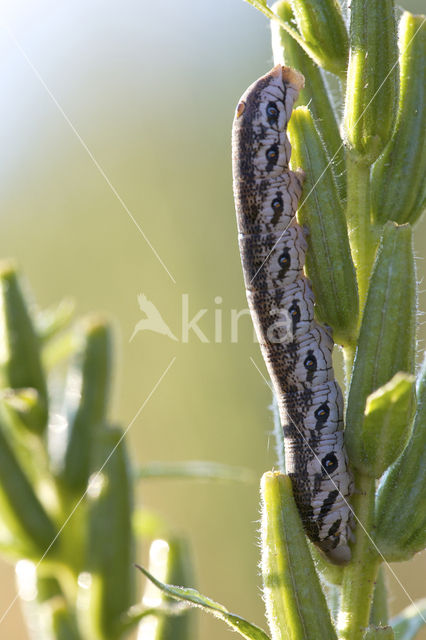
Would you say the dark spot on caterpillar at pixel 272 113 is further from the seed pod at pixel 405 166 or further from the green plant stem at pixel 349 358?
the green plant stem at pixel 349 358

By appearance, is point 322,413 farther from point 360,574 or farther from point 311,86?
point 311,86

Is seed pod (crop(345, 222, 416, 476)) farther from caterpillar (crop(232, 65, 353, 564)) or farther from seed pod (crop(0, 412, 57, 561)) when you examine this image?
seed pod (crop(0, 412, 57, 561))

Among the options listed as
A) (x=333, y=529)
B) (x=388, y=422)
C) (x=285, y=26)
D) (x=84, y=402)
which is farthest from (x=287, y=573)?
(x=285, y=26)

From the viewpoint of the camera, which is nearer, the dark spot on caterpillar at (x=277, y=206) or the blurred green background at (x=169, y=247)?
the dark spot on caterpillar at (x=277, y=206)

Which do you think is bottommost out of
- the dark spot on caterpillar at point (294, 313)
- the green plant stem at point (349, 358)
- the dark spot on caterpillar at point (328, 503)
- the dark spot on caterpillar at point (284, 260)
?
the dark spot on caterpillar at point (328, 503)

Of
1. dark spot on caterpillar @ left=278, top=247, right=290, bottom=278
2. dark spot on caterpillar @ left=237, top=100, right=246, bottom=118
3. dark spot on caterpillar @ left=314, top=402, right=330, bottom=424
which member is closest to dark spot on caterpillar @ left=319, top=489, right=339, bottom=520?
dark spot on caterpillar @ left=314, top=402, right=330, bottom=424

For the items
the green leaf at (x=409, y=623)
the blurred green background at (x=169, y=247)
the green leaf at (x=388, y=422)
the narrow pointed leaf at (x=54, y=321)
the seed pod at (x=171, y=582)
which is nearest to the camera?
the green leaf at (x=388, y=422)

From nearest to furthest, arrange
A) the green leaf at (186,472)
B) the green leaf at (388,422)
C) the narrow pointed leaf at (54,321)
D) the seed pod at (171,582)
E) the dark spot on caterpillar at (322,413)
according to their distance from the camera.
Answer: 1. the green leaf at (388,422)
2. the dark spot on caterpillar at (322,413)
3. the seed pod at (171,582)
4. the green leaf at (186,472)
5. the narrow pointed leaf at (54,321)

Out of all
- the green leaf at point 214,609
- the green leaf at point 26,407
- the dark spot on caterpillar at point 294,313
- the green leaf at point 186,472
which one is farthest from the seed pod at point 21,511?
the dark spot on caterpillar at point 294,313
